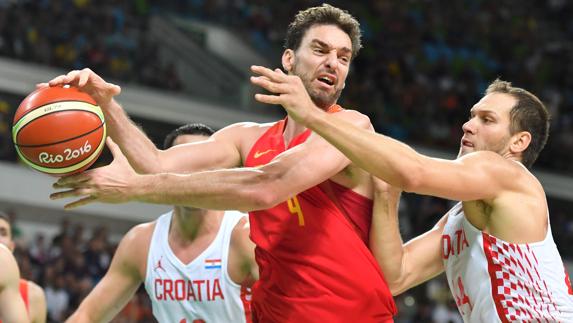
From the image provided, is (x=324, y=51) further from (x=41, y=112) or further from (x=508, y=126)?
(x=41, y=112)

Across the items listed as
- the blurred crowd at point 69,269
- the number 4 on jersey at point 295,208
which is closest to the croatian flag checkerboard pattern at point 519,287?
the number 4 on jersey at point 295,208

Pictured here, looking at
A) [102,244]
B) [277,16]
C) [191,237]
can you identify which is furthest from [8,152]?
[191,237]

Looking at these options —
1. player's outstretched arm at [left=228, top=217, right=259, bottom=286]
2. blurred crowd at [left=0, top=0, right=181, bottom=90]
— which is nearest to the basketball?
player's outstretched arm at [left=228, top=217, right=259, bottom=286]

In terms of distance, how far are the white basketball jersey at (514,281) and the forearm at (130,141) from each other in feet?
5.28

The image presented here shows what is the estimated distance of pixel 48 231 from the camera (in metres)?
13.8

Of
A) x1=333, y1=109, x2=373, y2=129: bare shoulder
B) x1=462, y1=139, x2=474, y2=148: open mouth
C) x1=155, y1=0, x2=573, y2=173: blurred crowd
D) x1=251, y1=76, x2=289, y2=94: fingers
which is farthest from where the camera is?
x1=155, y1=0, x2=573, y2=173: blurred crowd

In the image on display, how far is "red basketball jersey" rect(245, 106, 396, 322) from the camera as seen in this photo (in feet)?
14.1

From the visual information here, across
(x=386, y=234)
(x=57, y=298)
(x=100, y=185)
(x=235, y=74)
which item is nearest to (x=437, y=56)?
(x=235, y=74)

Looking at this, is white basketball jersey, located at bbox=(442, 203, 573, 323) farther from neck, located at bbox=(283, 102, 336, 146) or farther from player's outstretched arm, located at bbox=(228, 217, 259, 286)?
player's outstretched arm, located at bbox=(228, 217, 259, 286)

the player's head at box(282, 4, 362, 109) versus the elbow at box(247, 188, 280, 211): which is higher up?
the player's head at box(282, 4, 362, 109)

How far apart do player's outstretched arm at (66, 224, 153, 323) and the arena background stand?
4.95 metres

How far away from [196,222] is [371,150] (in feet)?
7.42

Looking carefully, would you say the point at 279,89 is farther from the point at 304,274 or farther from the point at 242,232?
the point at 242,232

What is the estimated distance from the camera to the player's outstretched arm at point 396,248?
439 centimetres
